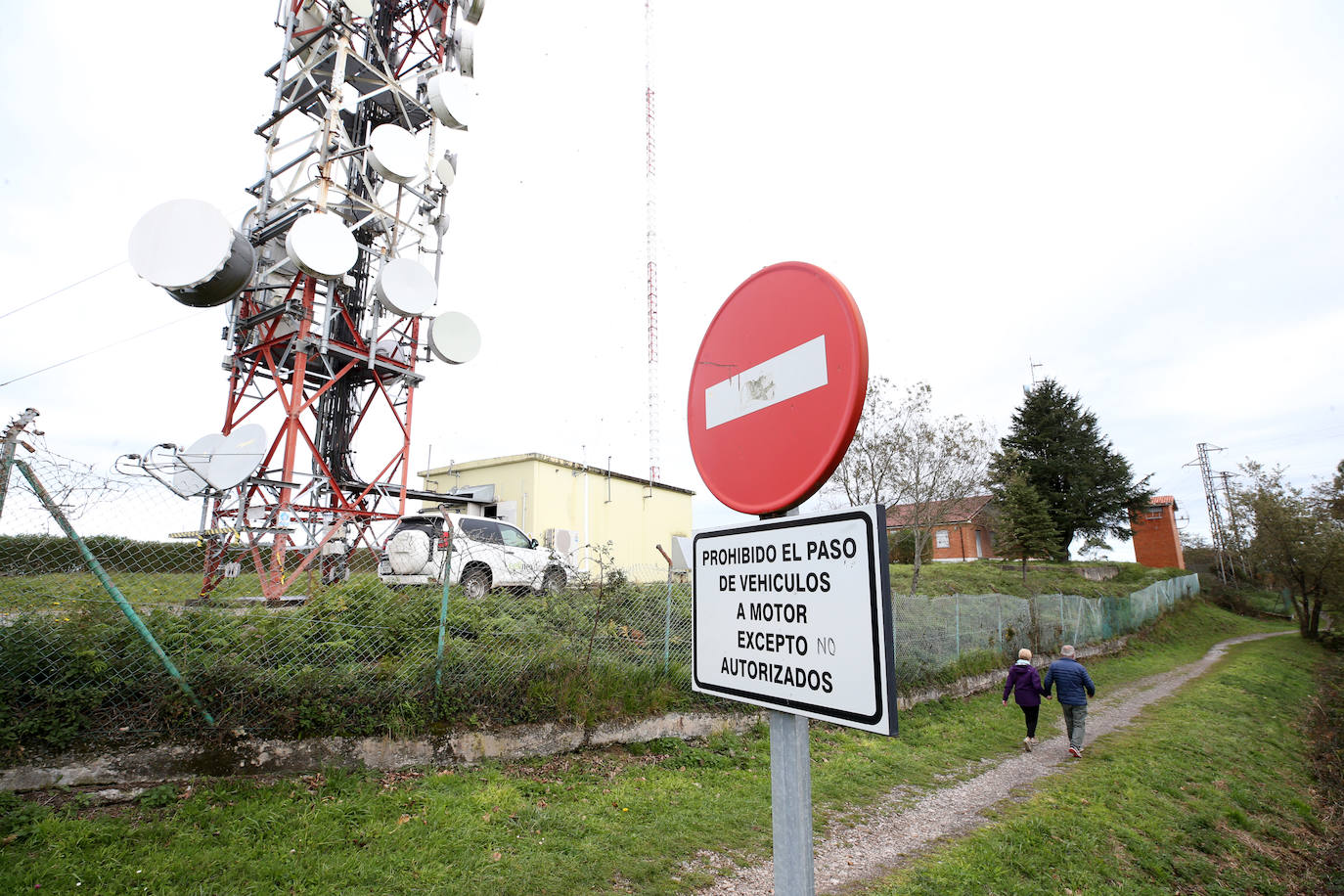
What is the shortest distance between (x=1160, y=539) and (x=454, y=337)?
189 feet

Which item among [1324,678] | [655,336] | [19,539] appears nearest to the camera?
[19,539]

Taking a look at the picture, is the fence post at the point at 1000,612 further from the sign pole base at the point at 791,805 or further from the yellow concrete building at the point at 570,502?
the sign pole base at the point at 791,805

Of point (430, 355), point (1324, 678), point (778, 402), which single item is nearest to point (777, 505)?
point (778, 402)

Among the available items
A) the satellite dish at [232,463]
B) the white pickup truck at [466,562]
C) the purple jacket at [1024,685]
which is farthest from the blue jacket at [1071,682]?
the satellite dish at [232,463]

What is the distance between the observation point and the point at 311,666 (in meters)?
4.95

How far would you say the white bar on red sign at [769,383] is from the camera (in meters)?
1.54

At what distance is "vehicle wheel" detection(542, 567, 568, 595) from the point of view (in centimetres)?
713

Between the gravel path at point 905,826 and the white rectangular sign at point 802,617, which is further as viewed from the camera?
the gravel path at point 905,826

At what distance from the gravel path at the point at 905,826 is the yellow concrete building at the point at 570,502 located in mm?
8560

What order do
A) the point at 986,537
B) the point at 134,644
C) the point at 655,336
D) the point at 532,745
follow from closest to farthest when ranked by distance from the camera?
the point at 134,644 < the point at 532,745 < the point at 655,336 < the point at 986,537

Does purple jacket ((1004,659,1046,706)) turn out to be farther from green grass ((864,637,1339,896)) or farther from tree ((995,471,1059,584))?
tree ((995,471,1059,584))

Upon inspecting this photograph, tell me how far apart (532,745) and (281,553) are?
6.77 metres

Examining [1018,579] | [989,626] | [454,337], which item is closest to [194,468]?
[454,337]

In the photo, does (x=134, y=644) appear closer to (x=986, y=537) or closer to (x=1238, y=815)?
(x=1238, y=815)
